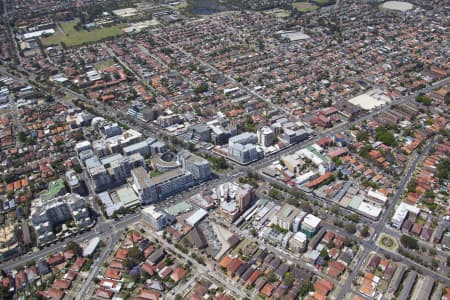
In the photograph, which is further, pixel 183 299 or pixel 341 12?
pixel 341 12

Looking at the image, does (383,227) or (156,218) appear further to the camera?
(383,227)

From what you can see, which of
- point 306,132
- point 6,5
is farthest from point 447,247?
point 6,5

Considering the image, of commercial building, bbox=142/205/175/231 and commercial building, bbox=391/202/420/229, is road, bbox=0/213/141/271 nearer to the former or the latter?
commercial building, bbox=142/205/175/231

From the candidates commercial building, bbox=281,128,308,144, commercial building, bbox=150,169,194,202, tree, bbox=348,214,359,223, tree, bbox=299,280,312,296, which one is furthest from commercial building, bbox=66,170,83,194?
tree, bbox=348,214,359,223

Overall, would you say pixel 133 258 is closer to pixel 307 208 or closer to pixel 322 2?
pixel 307 208

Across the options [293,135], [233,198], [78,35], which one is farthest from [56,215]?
[78,35]

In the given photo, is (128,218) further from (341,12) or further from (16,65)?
(341,12)
